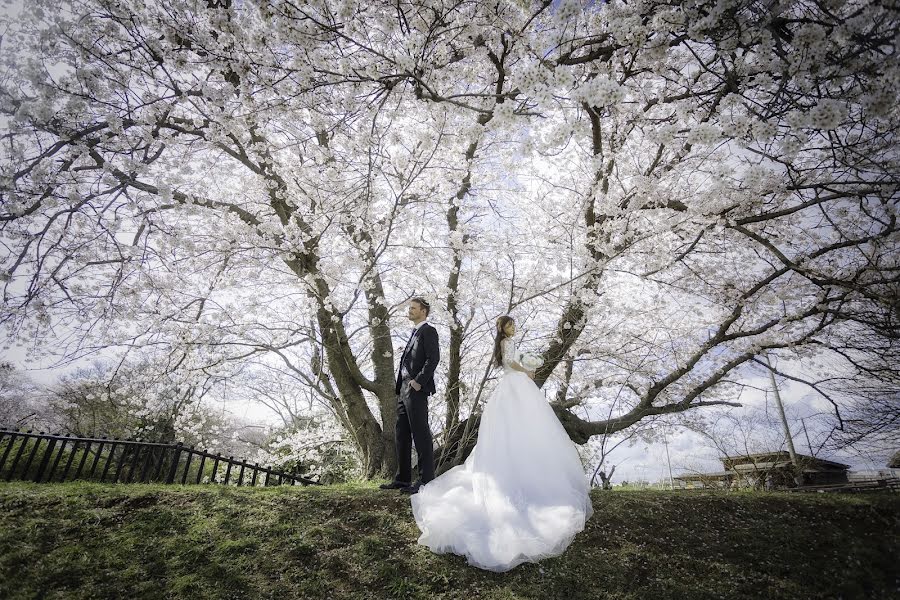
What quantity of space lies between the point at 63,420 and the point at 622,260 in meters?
20.6

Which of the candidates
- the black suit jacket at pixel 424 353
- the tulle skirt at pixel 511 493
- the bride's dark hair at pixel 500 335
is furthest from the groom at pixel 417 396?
the bride's dark hair at pixel 500 335

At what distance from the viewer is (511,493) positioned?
3428 mm

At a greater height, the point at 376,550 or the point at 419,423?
the point at 419,423

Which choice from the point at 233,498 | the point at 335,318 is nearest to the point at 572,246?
the point at 335,318

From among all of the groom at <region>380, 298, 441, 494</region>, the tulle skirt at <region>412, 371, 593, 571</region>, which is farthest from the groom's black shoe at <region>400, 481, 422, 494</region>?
the tulle skirt at <region>412, 371, 593, 571</region>

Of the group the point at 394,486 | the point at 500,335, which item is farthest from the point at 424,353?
the point at 394,486

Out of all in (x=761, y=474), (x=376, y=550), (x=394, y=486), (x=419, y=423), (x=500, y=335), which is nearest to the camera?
(x=376, y=550)

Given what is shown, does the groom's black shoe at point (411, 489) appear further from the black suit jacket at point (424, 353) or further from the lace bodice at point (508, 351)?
the lace bodice at point (508, 351)

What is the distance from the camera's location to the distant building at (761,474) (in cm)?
839

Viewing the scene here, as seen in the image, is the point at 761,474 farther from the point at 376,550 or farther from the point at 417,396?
the point at 376,550

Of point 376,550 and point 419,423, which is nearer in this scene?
point 376,550

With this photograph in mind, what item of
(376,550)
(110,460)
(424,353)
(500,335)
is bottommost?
(376,550)

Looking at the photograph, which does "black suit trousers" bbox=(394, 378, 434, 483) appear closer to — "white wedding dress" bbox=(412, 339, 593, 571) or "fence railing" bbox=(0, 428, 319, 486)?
"white wedding dress" bbox=(412, 339, 593, 571)

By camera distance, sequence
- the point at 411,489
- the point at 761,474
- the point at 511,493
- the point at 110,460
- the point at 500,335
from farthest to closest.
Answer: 1. the point at 761,474
2. the point at 110,460
3. the point at 500,335
4. the point at 411,489
5. the point at 511,493
